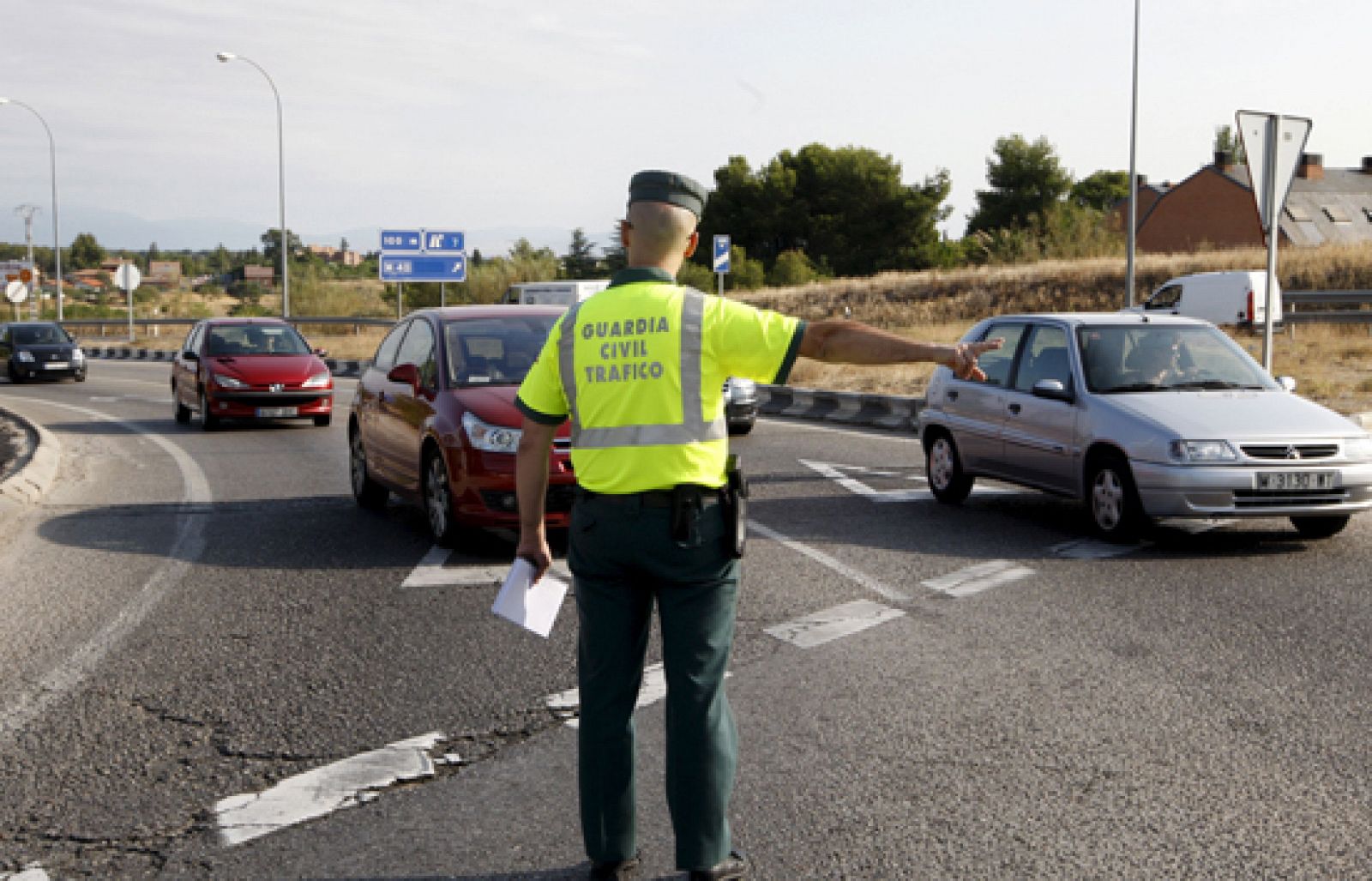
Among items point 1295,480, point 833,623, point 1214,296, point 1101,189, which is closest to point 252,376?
point 833,623

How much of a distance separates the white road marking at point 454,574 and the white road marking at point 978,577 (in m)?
2.13

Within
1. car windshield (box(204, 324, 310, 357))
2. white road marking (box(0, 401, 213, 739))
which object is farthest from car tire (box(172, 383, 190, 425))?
white road marking (box(0, 401, 213, 739))

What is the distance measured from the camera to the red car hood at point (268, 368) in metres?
19.0

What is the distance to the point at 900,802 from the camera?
441 cm

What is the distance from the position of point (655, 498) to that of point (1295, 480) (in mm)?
6450

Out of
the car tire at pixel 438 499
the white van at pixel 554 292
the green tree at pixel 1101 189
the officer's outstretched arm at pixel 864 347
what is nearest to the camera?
the officer's outstretched arm at pixel 864 347

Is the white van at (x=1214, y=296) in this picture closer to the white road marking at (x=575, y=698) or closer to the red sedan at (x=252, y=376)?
the red sedan at (x=252, y=376)

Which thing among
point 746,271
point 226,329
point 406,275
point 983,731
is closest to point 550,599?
point 983,731

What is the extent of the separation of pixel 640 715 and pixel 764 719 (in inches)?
18.6

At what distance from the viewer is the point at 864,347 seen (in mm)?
3764

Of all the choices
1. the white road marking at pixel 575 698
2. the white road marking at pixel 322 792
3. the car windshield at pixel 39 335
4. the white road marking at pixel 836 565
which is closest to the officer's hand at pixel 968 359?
the white road marking at pixel 575 698

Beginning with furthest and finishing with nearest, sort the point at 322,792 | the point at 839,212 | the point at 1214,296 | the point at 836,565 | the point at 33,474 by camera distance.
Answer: the point at 839,212
the point at 1214,296
the point at 33,474
the point at 836,565
the point at 322,792

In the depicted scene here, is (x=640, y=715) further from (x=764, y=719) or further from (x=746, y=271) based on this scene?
(x=746, y=271)

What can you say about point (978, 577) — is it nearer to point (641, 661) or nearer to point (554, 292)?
point (641, 661)
